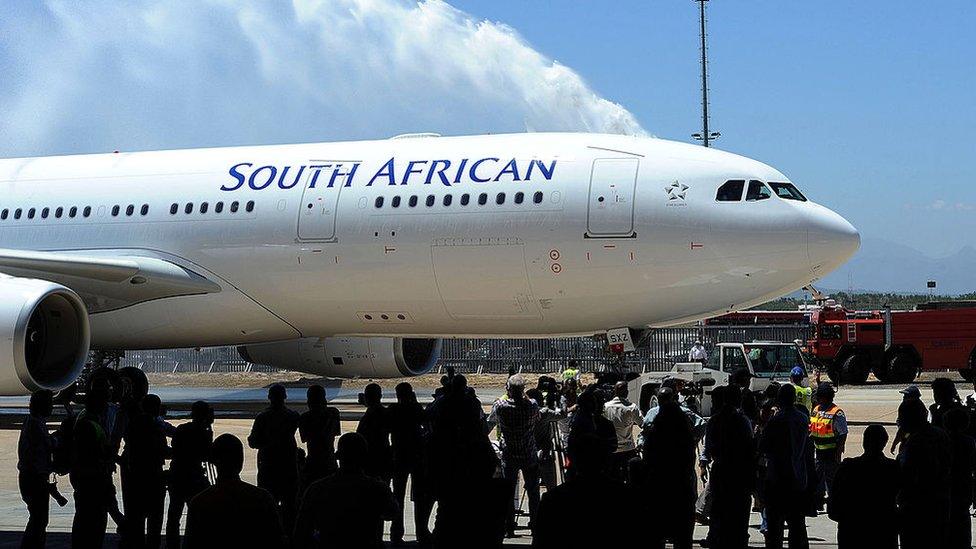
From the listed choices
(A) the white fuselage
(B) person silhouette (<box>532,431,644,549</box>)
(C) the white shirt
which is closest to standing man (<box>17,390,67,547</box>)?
(C) the white shirt

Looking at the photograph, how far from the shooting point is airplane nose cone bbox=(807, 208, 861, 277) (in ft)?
53.7

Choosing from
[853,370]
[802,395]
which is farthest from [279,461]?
[853,370]

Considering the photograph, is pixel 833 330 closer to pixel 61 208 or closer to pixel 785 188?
pixel 785 188

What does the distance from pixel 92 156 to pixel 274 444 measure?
42.9ft

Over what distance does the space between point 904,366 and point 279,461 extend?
83.8ft

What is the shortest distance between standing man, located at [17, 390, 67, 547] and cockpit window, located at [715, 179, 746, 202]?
984 cm

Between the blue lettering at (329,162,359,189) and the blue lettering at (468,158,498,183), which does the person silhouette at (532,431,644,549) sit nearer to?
the blue lettering at (468,158,498,183)

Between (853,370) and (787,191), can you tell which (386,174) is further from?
(853,370)

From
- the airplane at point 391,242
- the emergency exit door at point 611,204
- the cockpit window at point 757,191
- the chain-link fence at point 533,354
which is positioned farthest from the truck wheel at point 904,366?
the emergency exit door at point 611,204

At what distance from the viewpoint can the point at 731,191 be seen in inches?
656

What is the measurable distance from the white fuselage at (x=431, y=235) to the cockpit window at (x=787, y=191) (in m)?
0.17

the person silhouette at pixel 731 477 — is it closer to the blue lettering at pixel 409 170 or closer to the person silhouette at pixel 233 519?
the person silhouette at pixel 233 519

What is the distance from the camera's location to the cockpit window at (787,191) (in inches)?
660

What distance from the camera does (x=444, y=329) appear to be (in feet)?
61.1
